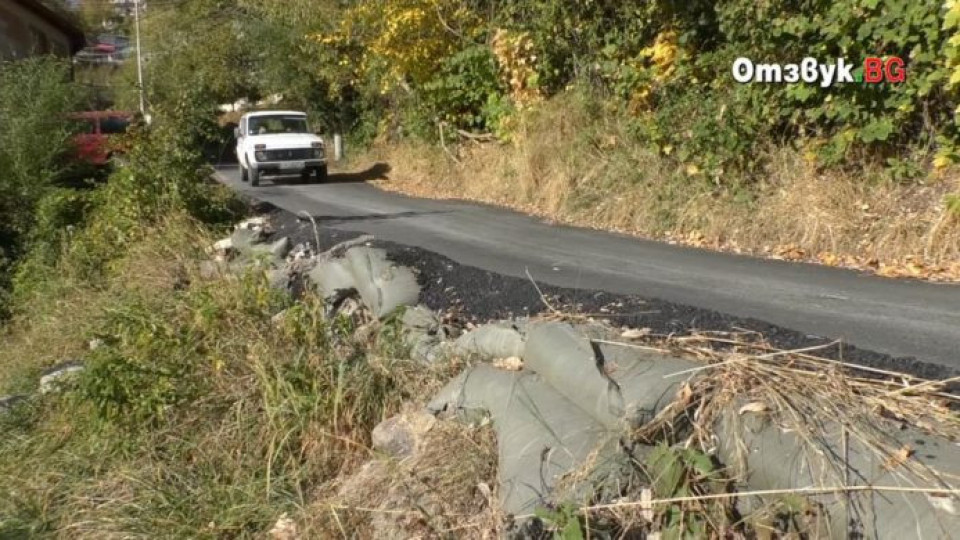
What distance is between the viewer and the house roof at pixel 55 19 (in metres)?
27.2

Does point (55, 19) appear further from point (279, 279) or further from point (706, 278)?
point (706, 278)

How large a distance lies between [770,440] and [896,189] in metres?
7.12

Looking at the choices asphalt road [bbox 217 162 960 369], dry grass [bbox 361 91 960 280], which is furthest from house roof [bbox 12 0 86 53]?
asphalt road [bbox 217 162 960 369]

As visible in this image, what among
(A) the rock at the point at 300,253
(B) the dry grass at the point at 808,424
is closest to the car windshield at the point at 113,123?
(A) the rock at the point at 300,253

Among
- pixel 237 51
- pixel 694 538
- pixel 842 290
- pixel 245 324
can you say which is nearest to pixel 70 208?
pixel 245 324

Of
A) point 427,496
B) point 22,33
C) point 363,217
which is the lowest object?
point 427,496

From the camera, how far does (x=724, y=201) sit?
36.1ft

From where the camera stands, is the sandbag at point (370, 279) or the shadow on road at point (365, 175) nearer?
the sandbag at point (370, 279)

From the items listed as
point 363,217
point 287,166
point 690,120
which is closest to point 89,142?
point 363,217

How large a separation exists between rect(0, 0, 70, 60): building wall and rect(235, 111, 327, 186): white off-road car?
552 cm

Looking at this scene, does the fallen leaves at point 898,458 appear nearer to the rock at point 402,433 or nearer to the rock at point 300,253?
the rock at point 402,433

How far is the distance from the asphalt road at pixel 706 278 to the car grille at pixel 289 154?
901 cm

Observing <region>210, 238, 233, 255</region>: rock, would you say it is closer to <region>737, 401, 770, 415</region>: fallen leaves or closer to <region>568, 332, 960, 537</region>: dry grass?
<region>568, 332, 960, 537</region>: dry grass

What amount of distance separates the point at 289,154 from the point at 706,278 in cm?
1688
